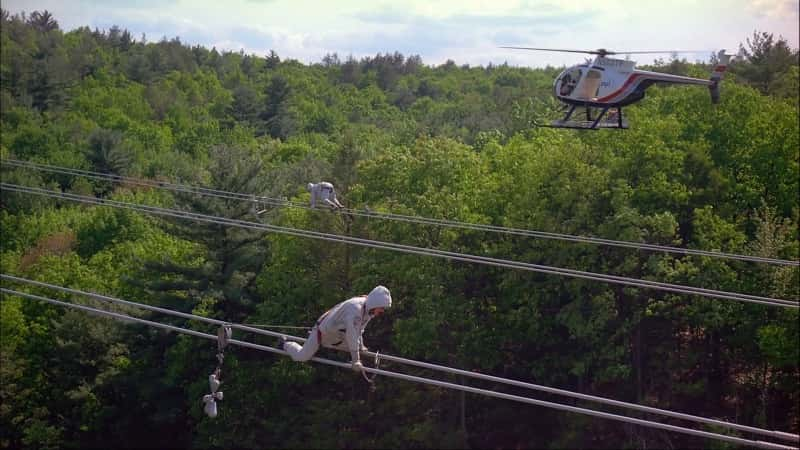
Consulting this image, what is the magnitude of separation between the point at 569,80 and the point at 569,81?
0.8 inches

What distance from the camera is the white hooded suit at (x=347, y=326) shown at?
9.01 meters

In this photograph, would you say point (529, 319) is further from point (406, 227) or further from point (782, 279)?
point (782, 279)

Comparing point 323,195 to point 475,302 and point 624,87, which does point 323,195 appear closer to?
point 624,87

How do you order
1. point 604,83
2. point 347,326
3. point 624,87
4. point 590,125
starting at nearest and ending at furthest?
point 347,326, point 624,87, point 604,83, point 590,125

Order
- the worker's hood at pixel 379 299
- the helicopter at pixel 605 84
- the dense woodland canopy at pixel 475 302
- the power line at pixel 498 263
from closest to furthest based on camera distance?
the worker's hood at pixel 379 299 → the power line at pixel 498 263 → the helicopter at pixel 605 84 → the dense woodland canopy at pixel 475 302

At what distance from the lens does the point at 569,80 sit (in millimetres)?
18203

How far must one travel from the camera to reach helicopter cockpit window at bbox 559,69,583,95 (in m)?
18.0

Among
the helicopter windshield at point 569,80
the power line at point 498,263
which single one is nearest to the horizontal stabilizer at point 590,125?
the helicopter windshield at point 569,80

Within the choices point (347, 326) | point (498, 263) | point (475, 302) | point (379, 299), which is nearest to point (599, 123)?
point (498, 263)

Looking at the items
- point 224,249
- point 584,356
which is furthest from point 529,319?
point 224,249

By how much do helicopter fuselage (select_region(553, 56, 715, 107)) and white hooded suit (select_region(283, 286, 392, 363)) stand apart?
33.2ft

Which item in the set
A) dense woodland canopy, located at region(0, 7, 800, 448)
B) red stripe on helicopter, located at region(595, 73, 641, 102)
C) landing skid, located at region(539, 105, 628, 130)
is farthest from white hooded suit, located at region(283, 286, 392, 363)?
dense woodland canopy, located at region(0, 7, 800, 448)

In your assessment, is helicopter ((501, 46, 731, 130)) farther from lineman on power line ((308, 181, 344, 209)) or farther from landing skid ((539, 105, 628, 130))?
lineman on power line ((308, 181, 344, 209))

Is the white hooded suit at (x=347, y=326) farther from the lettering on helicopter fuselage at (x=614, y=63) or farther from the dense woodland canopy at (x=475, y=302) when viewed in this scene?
the dense woodland canopy at (x=475, y=302)
